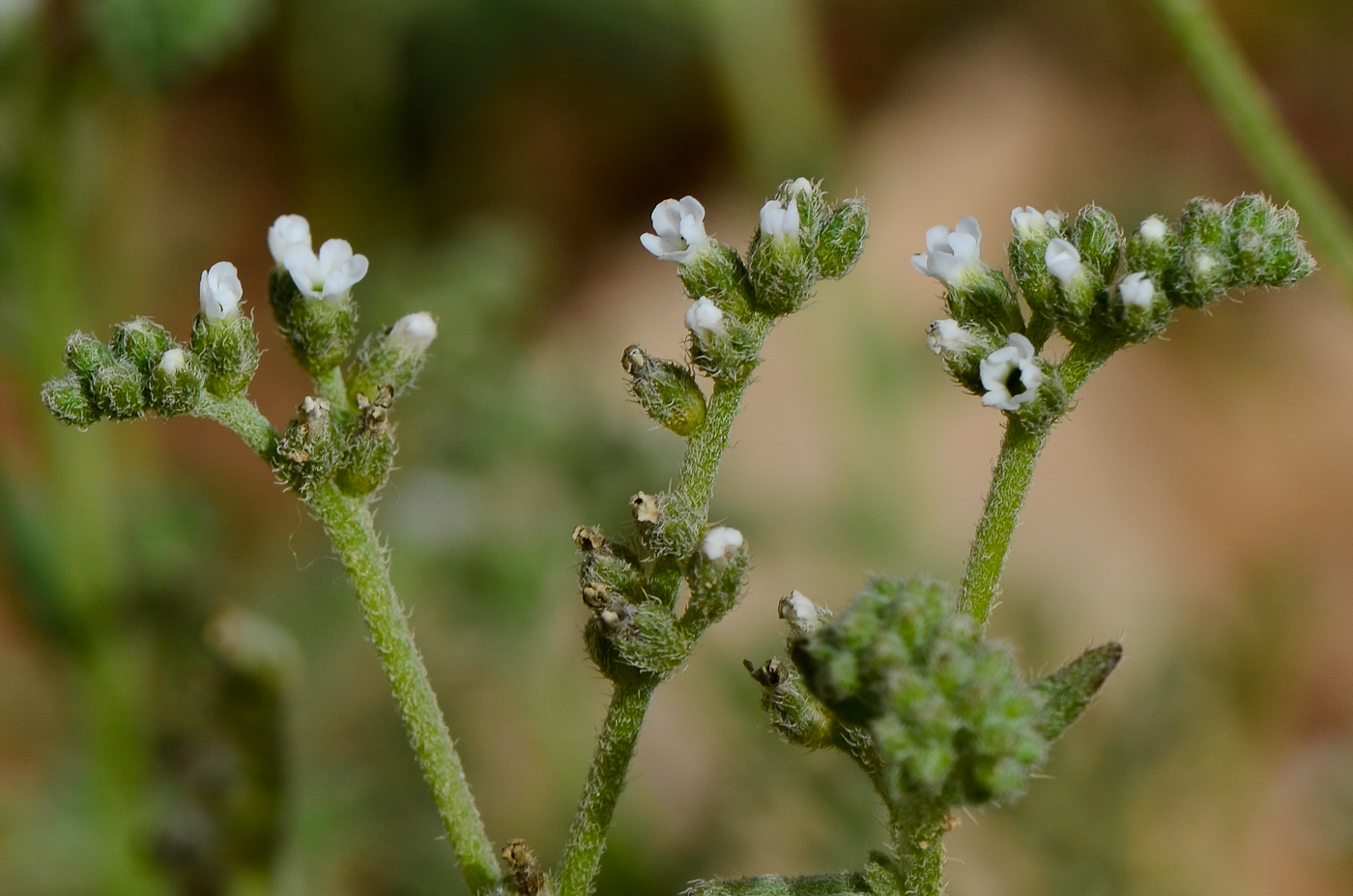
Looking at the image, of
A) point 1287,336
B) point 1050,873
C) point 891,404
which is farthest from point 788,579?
point 1287,336

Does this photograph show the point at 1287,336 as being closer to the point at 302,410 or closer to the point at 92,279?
the point at 92,279

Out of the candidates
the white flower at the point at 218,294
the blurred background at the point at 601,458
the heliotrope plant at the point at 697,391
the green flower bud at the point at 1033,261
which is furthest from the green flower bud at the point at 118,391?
the green flower bud at the point at 1033,261

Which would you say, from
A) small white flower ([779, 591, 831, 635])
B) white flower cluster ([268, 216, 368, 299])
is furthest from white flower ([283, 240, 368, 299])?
small white flower ([779, 591, 831, 635])

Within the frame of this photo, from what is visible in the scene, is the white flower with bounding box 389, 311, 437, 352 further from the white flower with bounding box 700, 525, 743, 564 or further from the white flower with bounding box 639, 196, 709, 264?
the white flower with bounding box 700, 525, 743, 564

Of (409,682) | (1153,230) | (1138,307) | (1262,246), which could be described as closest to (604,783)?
(409,682)

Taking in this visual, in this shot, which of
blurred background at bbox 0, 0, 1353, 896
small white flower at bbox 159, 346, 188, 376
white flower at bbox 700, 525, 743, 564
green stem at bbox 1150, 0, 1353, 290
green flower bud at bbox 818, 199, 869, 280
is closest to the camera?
white flower at bbox 700, 525, 743, 564

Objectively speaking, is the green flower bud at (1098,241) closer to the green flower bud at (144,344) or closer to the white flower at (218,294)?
the white flower at (218,294)
